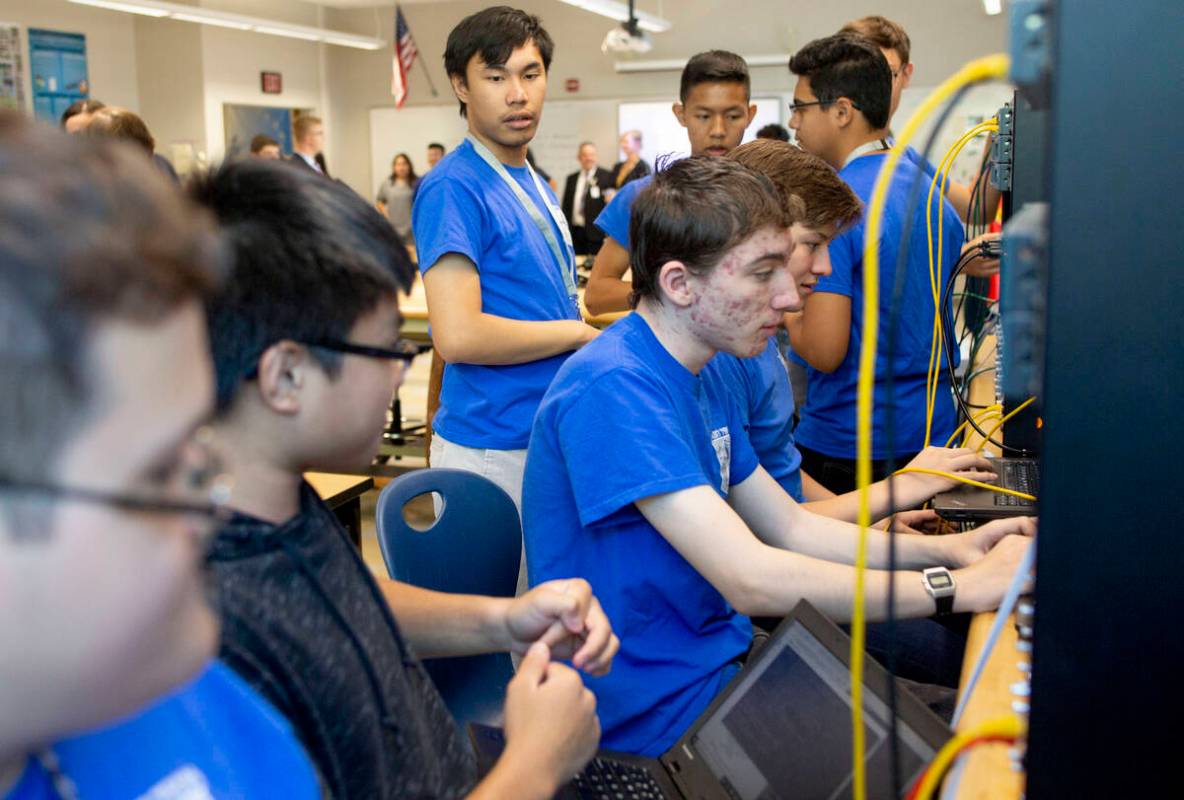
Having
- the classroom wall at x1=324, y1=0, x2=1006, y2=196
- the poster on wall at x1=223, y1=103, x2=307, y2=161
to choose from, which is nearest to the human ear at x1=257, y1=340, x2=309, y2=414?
the classroom wall at x1=324, y1=0, x2=1006, y2=196

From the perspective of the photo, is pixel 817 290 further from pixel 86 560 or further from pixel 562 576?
pixel 86 560

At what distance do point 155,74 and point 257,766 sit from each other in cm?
1131

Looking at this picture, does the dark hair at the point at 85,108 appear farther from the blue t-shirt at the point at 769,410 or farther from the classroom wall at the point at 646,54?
the classroom wall at the point at 646,54

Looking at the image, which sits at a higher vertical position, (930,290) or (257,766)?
(930,290)

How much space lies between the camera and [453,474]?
161 centimetres

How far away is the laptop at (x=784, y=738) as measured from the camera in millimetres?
992

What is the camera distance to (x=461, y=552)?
1604 millimetres

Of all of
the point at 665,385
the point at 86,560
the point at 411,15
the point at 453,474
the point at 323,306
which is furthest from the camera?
the point at 411,15

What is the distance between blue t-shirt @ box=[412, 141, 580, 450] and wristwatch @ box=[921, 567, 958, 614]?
102 cm

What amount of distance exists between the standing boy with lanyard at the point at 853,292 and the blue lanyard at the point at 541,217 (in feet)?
1.62

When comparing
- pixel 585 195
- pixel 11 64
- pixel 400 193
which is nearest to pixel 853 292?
pixel 585 195

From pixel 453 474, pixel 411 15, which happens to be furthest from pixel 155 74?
pixel 453 474

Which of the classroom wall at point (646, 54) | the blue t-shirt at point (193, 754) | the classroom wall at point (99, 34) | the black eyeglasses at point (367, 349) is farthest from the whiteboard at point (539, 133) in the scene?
the blue t-shirt at point (193, 754)

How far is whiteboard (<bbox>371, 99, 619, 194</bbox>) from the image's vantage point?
11.3m
